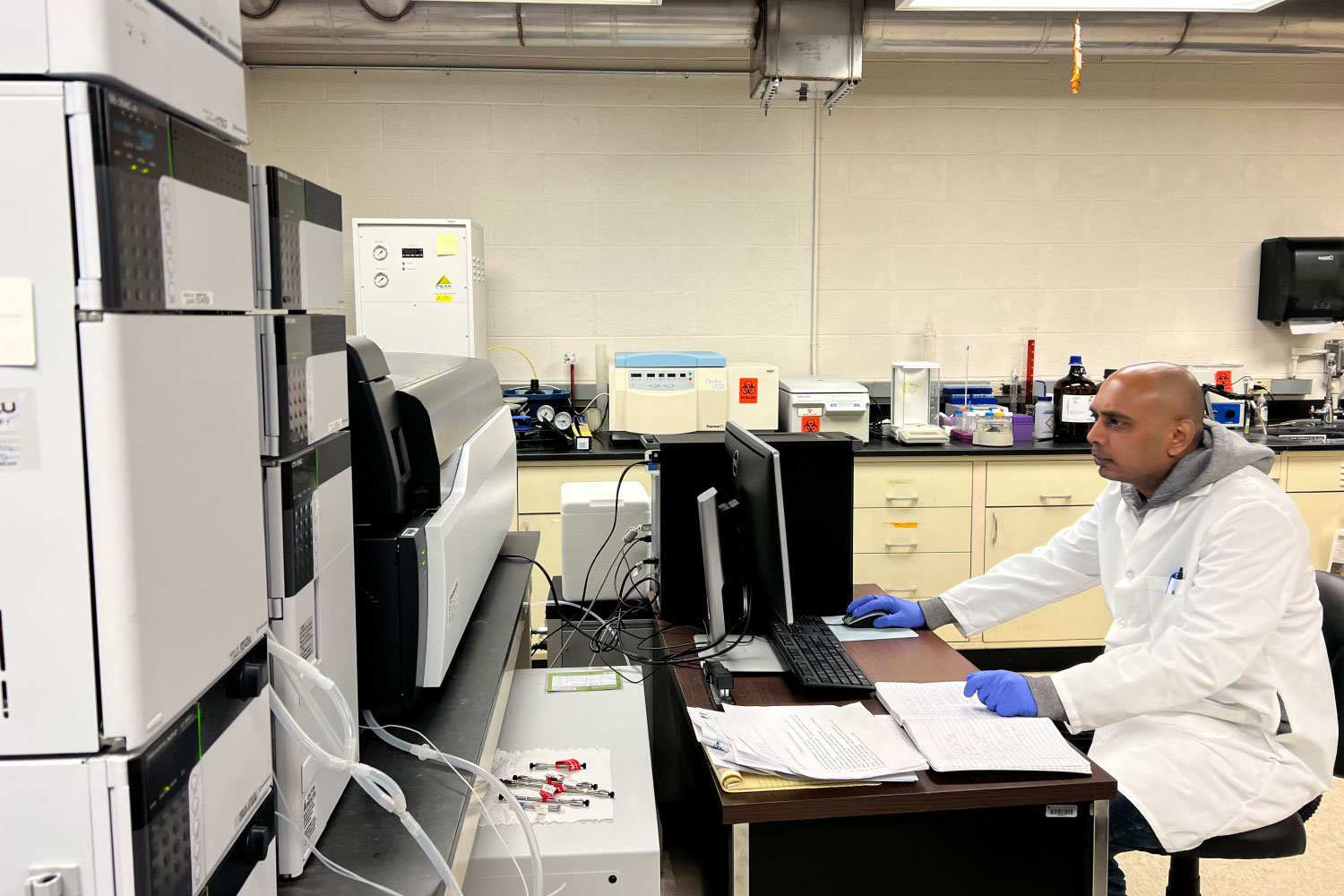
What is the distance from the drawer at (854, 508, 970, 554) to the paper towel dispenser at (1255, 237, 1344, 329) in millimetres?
1816

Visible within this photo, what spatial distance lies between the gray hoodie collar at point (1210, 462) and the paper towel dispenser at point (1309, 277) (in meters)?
2.77

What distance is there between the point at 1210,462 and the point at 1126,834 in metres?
0.69

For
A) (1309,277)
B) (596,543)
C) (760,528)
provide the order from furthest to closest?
(1309,277)
(596,543)
(760,528)

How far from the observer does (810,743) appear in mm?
1460

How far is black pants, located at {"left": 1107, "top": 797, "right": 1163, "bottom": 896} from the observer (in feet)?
5.32

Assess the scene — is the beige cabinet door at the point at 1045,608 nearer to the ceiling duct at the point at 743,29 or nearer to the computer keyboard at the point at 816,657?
the ceiling duct at the point at 743,29

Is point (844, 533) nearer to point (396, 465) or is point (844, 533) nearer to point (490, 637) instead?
point (490, 637)

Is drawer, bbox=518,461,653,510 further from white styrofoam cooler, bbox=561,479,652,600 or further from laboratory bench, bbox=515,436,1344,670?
white styrofoam cooler, bbox=561,479,652,600

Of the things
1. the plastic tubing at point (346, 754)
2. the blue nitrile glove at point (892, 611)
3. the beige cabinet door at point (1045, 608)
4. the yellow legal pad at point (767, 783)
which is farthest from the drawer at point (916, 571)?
the plastic tubing at point (346, 754)

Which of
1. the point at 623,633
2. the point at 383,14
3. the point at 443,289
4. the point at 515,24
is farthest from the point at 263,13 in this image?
the point at 623,633

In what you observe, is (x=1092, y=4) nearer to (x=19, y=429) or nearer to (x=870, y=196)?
(x=870, y=196)

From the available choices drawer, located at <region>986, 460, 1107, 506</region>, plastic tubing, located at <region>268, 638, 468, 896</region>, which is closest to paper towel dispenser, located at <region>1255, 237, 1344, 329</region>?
drawer, located at <region>986, 460, 1107, 506</region>

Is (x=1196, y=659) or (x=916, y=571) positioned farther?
(x=916, y=571)

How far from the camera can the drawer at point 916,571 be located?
3.67 m
